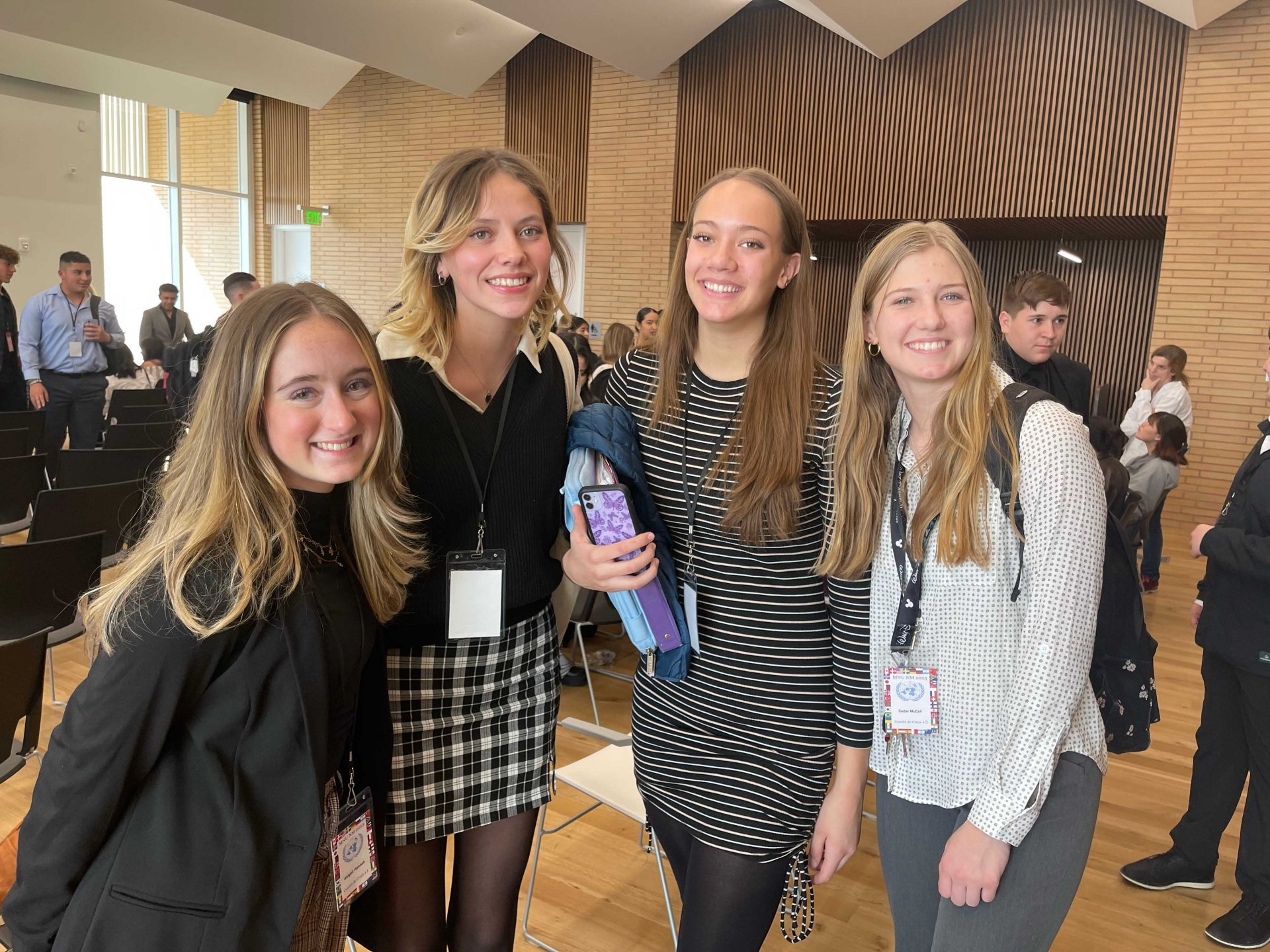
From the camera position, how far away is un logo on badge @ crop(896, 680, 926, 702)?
144 centimetres

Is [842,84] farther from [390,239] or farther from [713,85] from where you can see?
[390,239]

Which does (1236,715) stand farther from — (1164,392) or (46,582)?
(1164,392)

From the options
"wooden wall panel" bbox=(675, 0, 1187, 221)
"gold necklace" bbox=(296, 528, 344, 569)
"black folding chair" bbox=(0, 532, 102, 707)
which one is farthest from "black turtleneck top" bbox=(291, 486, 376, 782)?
"wooden wall panel" bbox=(675, 0, 1187, 221)

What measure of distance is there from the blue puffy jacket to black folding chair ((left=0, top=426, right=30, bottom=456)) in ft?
15.2

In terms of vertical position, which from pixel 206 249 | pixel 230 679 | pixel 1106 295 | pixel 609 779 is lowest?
pixel 609 779

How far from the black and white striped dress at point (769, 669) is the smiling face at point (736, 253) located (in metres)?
0.15

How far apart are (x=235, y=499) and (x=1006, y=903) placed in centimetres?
127

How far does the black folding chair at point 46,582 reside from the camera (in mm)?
2936

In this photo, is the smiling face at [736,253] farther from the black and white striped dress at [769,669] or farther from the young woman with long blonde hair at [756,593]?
the black and white striped dress at [769,669]

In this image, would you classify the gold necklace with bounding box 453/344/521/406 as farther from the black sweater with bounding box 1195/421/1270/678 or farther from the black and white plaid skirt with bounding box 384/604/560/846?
the black sweater with bounding box 1195/421/1270/678

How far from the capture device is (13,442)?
195 inches

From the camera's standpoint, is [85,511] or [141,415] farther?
[141,415]

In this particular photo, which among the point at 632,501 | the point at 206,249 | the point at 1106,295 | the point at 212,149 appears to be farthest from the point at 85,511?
the point at 212,149

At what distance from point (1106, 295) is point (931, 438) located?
10094 millimetres
